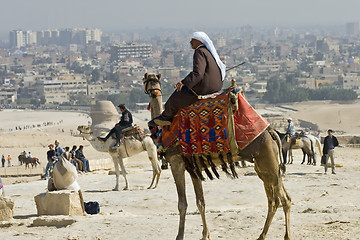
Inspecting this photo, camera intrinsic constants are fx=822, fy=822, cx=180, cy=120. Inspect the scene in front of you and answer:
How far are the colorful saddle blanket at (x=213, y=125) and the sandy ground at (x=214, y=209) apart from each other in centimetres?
106

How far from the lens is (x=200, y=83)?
7707 millimetres

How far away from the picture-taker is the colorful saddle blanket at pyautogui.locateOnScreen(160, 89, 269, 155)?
24.5 ft

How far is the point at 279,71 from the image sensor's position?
17762 cm

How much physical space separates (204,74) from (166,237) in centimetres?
171

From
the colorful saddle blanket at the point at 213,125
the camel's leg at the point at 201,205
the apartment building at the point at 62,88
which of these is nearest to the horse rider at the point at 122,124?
the camel's leg at the point at 201,205

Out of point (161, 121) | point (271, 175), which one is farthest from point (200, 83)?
point (271, 175)

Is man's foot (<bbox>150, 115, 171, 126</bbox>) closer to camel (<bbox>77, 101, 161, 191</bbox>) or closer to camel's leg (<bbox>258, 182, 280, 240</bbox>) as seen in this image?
camel's leg (<bbox>258, 182, 280, 240</bbox>)

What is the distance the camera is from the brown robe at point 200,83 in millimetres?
7656

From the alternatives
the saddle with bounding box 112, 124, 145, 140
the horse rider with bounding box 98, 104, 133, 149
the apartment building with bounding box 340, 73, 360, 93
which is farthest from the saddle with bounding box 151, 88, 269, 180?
the apartment building with bounding box 340, 73, 360, 93

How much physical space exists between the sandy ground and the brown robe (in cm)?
140

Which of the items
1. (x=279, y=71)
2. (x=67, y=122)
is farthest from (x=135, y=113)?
(x=279, y=71)

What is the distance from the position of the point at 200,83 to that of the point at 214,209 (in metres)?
3.47

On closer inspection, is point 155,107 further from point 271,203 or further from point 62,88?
point 62,88

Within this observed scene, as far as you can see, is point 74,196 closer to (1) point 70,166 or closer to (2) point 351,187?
(1) point 70,166
